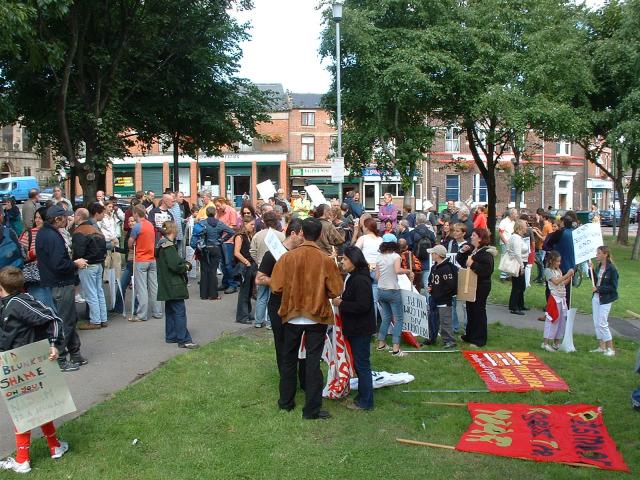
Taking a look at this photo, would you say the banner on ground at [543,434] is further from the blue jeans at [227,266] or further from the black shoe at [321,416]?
the blue jeans at [227,266]

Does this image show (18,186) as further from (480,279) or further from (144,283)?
(480,279)

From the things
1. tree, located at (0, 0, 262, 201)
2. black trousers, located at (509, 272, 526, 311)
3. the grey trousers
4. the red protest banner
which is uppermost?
tree, located at (0, 0, 262, 201)

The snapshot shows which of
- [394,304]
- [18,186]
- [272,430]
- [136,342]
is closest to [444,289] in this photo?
[394,304]

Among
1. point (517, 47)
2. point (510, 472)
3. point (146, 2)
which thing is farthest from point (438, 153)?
point (510, 472)

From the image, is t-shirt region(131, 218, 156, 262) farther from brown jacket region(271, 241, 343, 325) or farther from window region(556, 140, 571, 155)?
window region(556, 140, 571, 155)

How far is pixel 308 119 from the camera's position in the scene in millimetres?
55188

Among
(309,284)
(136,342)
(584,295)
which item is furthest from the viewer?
(584,295)

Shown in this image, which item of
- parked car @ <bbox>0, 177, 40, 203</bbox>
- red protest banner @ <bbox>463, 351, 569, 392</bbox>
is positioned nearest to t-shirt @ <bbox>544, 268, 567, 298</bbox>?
red protest banner @ <bbox>463, 351, 569, 392</bbox>

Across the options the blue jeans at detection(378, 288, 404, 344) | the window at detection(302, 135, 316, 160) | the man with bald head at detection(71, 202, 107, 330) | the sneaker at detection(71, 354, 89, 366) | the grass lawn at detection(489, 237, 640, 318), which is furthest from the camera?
the window at detection(302, 135, 316, 160)

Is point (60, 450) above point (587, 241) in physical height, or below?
below

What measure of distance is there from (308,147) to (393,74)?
3258cm

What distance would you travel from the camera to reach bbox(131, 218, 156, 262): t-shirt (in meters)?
11.0

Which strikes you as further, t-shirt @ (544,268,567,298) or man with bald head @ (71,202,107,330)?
t-shirt @ (544,268,567,298)

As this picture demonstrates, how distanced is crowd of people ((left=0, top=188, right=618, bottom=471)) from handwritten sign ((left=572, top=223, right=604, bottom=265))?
6.9 inches
